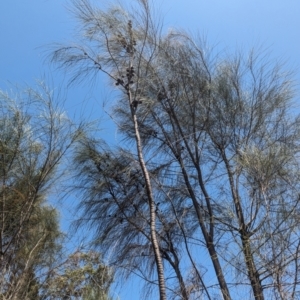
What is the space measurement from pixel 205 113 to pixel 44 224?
1531mm

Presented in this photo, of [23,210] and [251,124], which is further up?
[251,124]

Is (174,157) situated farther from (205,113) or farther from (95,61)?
(95,61)

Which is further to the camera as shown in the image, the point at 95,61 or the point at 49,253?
the point at 49,253

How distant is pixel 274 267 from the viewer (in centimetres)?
270

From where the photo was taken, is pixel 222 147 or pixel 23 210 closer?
pixel 23 210

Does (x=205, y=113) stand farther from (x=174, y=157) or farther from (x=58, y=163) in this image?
(x=58, y=163)

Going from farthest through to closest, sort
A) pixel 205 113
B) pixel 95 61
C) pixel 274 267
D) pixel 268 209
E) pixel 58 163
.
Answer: pixel 205 113, pixel 58 163, pixel 95 61, pixel 268 209, pixel 274 267

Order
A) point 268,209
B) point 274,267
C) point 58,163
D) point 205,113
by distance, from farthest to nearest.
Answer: point 205,113 → point 58,163 → point 268,209 → point 274,267

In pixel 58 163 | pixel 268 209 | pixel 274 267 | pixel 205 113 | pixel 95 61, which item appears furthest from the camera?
pixel 205 113

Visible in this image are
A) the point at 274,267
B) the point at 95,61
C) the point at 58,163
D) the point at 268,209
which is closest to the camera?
the point at 274,267

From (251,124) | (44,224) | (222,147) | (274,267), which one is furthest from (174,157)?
(274,267)

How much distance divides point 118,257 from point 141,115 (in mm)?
1106

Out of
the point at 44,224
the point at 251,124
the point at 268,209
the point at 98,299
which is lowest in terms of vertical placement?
the point at 98,299

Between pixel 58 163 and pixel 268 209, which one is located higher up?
pixel 58 163
